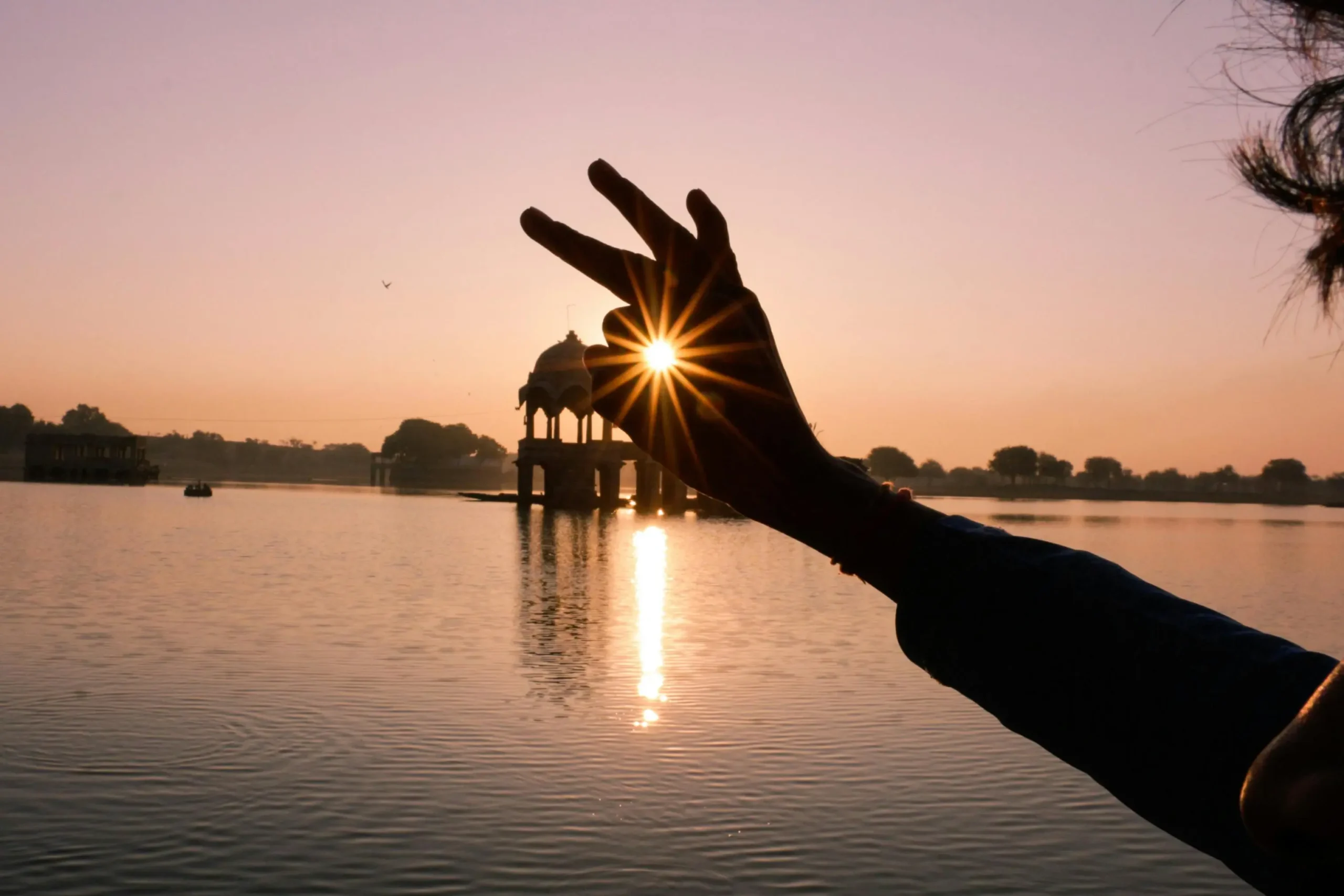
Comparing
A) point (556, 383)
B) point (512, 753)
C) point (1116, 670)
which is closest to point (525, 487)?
point (556, 383)

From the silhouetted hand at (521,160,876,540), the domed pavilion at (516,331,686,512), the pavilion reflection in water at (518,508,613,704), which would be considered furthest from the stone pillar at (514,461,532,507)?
the silhouetted hand at (521,160,876,540)

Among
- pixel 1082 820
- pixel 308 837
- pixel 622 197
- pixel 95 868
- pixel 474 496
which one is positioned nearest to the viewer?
pixel 622 197

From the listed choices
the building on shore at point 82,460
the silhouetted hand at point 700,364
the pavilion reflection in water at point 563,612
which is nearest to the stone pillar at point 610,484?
the pavilion reflection in water at point 563,612

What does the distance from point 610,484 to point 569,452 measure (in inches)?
166

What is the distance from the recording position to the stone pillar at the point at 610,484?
74500 millimetres

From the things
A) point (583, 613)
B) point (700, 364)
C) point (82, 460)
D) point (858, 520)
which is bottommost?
point (583, 613)

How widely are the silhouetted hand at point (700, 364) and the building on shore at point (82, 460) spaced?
409 ft

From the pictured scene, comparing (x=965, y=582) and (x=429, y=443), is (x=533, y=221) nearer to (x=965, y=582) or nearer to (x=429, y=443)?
(x=965, y=582)

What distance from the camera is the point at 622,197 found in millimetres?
1160

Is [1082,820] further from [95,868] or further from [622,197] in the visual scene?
[622,197]

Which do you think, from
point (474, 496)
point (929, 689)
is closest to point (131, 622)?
point (929, 689)

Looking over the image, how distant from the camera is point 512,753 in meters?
10.9

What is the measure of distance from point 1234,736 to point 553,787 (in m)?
9.15

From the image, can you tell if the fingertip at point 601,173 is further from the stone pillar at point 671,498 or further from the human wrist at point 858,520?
the stone pillar at point 671,498
